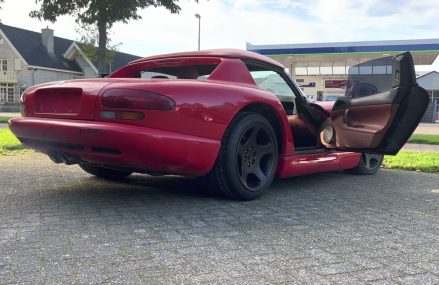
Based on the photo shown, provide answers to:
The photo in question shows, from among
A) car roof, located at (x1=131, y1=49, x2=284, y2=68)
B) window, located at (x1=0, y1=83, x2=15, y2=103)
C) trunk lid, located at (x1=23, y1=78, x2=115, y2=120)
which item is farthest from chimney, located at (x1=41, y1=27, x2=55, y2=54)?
trunk lid, located at (x1=23, y1=78, x2=115, y2=120)

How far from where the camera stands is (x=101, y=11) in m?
11.4

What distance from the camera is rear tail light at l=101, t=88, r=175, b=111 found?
11.2ft

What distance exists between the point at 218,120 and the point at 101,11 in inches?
343

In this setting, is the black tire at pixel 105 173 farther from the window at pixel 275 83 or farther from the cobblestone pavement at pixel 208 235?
the window at pixel 275 83

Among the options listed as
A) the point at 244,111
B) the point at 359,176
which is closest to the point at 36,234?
the point at 244,111

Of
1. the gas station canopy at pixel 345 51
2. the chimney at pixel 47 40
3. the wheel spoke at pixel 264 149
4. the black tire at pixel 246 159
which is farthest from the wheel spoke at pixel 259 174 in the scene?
the chimney at pixel 47 40

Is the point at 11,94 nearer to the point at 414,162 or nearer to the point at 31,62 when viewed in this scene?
the point at 31,62

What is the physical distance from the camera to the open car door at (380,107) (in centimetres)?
413

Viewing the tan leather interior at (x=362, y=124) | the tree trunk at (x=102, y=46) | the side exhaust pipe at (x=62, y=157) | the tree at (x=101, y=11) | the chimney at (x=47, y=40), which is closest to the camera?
the side exhaust pipe at (x=62, y=157)

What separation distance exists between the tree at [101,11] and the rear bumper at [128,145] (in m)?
7.86

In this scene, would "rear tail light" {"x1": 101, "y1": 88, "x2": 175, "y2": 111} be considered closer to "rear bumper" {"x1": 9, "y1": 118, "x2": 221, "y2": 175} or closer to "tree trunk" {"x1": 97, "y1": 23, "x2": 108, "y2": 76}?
"rear bumper" {"x1": 9, "y1": 118, "x2": 221, "y2": 175}

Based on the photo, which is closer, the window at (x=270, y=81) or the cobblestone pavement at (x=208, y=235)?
the cobblestone pavement at (x=208, y=235)

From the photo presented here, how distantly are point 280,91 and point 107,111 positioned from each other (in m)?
2.22

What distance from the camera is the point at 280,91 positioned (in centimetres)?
510
